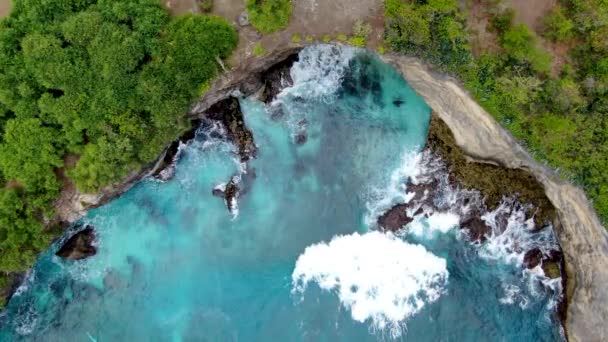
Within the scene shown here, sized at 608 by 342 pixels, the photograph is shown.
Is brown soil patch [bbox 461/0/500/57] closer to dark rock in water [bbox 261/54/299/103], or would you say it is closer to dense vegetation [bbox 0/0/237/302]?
dark rock in water [bbox 261/54/299/103]

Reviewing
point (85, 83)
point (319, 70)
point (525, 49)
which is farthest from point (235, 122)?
point (525, 49)

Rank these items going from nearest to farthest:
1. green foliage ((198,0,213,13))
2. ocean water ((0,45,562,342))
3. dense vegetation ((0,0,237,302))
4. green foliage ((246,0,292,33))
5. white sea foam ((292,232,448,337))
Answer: dense vegetation ((0,0,237,302)) → green foliage ((246,0,292,33)) → green foliage ((198,0,213,13)) → ocean water ((0,45,562,342)) → white sea foam ((292,232,448,337))

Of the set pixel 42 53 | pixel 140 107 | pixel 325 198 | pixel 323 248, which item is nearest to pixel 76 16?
pixel 42 53

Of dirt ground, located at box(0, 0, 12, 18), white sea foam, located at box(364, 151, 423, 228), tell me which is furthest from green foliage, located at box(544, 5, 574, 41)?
dirt ground, located at box(0, 0, 12, 18)

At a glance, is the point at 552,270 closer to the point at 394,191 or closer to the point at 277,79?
the point at 394,191

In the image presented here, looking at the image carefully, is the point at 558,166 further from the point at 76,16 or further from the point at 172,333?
the point at 76,16

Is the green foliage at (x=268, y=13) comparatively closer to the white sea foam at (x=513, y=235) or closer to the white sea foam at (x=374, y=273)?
the white sea foam at (x=374, y=273)

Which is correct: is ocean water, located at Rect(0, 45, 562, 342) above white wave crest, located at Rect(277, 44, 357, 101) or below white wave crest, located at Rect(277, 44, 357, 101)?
below
